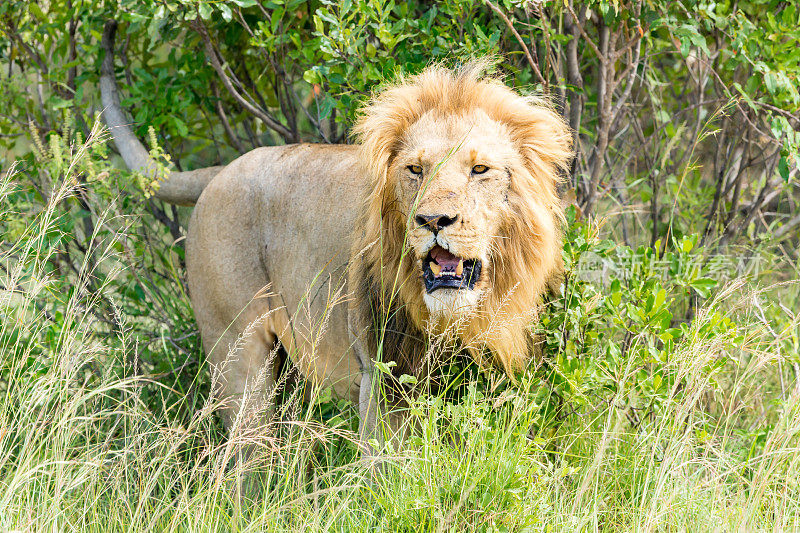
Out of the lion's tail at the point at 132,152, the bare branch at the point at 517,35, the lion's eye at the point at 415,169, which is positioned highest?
the bare branch at the point at 517,35

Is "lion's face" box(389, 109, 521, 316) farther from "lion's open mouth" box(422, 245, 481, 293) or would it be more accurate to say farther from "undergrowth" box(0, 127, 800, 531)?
"undergrowth" box(0, 127, 800, 531)

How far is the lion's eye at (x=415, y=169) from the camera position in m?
2.58

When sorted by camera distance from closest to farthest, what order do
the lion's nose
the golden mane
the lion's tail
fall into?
the lion's nose → the golden mane → the lion's tail

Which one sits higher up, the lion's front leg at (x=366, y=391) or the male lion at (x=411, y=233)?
the male lion at (x=411, y=233)

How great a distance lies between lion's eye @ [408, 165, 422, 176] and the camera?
2580 millimetres

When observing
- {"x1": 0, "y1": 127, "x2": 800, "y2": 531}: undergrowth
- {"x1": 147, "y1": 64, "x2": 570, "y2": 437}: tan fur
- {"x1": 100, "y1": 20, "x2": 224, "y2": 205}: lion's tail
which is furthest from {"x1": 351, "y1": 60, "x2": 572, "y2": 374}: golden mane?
{"x1": 100, "y1": 20, "x2": 224, "y2": 205}: lion's tail

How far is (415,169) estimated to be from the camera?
2.59 m

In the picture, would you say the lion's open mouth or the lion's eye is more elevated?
the lion's eye

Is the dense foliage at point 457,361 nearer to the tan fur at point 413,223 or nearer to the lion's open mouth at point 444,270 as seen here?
the tan fur at point 413,223

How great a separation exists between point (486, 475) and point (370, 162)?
3.42 feet

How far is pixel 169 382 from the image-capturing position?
3.99 m

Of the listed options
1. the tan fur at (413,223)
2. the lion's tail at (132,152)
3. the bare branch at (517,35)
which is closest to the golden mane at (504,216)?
the tan fur at (413,223)

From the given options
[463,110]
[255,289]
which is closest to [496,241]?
[463,110]

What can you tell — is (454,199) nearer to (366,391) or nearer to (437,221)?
(437,221)
